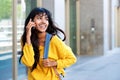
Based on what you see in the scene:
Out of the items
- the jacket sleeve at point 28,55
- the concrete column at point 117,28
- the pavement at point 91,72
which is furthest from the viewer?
the concrete column at point 117,28

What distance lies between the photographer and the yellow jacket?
3023 mm

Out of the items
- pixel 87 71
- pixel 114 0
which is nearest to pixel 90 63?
pixel 87 71

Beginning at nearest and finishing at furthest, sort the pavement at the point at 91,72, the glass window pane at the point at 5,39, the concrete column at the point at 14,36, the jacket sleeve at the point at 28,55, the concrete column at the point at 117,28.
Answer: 1. the jacket sleeve at the point at 28,55
2. the glass window pane at the point at 5,39
3. the concrete column at the point at 14,36
4. the pavement at the point at 91,72
5. the concrete column at the point at 117,28

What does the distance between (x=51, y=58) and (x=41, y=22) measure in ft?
1.07

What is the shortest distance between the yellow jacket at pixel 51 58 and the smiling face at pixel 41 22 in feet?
0.42

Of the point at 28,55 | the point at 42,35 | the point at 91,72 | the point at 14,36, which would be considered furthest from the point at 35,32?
the point at 91,72

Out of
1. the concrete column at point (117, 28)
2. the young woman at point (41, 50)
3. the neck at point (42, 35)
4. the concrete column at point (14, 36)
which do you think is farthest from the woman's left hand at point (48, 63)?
the concrete column at point (117, 28)

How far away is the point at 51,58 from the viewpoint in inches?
121

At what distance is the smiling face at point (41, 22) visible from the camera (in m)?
3.04

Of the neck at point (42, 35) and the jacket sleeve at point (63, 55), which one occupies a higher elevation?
the neck at point (42, 35)

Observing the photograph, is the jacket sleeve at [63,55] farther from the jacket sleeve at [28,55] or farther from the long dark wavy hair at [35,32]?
the jacket sleeve at [28,55]

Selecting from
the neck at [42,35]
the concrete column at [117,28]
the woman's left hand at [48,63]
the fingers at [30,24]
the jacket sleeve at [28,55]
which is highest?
the concrete column at [117,28]

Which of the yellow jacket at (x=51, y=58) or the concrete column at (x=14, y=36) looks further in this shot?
the concrete column at (x=14, y=36)

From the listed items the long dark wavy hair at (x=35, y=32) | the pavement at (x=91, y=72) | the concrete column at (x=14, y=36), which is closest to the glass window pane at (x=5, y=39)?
the concrete column at (x=14, y=36)
